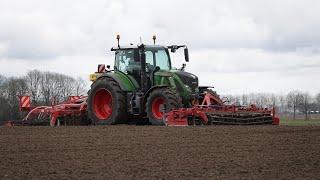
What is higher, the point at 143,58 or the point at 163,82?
the point at 143,58

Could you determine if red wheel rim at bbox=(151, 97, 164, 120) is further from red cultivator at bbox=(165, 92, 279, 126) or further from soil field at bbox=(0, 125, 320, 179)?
soil field at bbox=(0, 125, 320, 179)

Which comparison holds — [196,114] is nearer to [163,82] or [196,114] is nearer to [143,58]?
[163,82]

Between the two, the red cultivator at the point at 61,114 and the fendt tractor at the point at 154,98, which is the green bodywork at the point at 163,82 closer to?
the fendt tractor at the point at 154,98

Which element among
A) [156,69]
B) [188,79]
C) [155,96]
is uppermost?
[156,69]

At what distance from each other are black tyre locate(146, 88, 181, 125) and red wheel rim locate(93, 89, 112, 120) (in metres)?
2.45

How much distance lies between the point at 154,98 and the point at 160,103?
0.31 metres

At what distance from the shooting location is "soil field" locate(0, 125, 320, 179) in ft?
25.7

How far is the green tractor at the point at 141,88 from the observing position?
1842 cm

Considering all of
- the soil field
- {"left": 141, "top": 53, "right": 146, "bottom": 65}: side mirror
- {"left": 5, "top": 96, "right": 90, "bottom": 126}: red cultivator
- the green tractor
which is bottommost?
the soil field

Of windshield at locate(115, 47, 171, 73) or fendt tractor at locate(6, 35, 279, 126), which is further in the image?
windshield at locate(115, 47, 171, 73)

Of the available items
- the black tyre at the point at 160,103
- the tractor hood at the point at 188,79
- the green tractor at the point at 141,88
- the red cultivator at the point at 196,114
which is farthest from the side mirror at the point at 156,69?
the red cultivator at the point at 196,114

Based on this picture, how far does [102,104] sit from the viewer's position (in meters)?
20.9

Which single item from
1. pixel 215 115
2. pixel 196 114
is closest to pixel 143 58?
pixel 196 114

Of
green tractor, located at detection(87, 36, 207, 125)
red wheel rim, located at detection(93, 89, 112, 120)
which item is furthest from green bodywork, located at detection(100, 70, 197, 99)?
red wheel rim, located at detection(93, 89, 112, 120)
